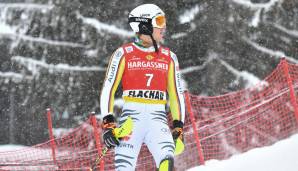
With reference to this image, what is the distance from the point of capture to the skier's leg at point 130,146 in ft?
18.9

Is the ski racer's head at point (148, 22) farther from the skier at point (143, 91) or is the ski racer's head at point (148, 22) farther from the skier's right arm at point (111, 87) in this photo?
the skier's right arm at point (111, 87)

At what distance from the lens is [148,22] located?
238 inches

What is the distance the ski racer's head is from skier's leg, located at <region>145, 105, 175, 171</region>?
2.25 feet

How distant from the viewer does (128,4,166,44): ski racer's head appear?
6.02 m

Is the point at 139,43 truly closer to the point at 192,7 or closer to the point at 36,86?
the point at 192,7

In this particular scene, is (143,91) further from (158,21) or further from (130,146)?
(158,21)

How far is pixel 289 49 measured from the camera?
19.0 m

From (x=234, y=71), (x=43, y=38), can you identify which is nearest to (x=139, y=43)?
(x=234, y=71)

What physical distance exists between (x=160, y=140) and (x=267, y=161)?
4.08 metres

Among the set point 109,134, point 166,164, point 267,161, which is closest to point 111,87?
point 109,134

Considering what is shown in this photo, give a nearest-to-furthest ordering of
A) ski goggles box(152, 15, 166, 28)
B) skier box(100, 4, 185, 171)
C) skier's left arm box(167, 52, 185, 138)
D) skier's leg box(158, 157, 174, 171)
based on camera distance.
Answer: skier's leg box(158, 157, 174, 171), skier box(100, 4, 185, 171), ski goggles box(152, 15, 166, 28), skier's left arm box(167, 52, 185, 138)

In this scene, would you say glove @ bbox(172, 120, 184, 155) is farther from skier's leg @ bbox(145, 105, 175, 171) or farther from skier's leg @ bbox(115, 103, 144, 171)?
skier's leg @ bbox(115, 103, 144, 171)

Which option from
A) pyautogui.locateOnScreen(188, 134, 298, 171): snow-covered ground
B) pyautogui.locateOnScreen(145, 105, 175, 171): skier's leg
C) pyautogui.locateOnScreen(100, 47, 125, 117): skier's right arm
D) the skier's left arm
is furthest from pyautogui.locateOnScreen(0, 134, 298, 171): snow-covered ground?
pyautogui.locateOnScreen(100, 47, 125, 117): skier's right arm

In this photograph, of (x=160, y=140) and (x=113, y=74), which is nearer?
(x=160, y=140)
